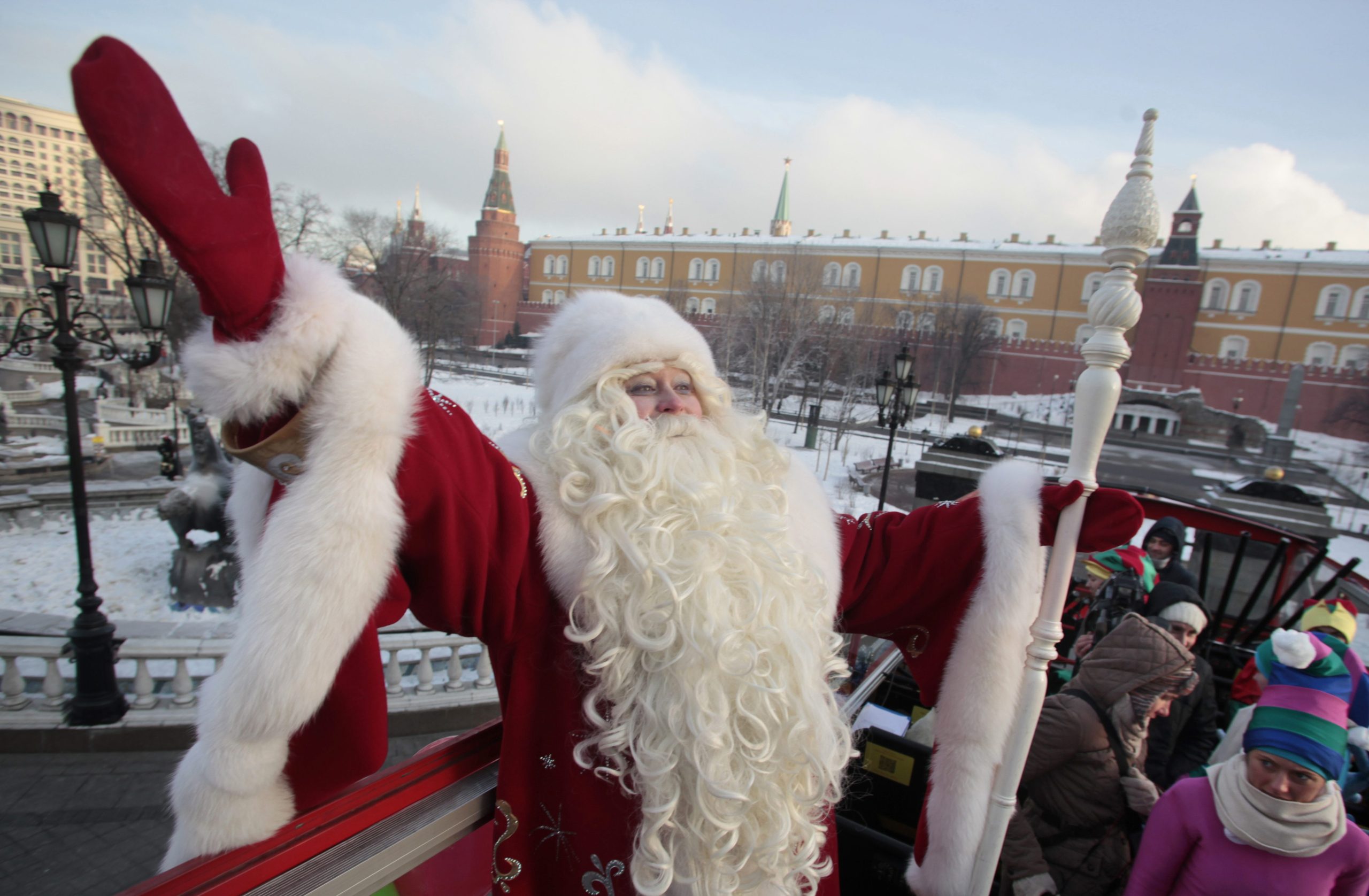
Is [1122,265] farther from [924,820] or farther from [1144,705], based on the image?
[1144,705]

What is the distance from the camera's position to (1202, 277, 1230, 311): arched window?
120 feet

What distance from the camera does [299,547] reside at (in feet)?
3.15

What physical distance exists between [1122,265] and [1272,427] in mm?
43116

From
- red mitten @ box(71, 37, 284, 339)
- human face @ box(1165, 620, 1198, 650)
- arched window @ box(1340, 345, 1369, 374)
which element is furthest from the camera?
arched window @ box(1340, 345, 1369, 374)

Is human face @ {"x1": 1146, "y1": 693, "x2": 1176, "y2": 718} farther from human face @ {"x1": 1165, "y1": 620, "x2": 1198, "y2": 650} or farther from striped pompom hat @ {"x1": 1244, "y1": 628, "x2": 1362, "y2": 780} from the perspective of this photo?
human face @ {"x1": 1165, "y1": 620, "x2": 1198, "y2": 650}

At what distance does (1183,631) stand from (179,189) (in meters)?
3.99

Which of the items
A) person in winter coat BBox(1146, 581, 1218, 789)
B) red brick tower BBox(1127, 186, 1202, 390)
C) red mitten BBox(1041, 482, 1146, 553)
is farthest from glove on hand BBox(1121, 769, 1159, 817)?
red brick tower BBox(1127, 186, 1202, 390)

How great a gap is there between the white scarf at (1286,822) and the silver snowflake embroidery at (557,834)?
1850 mm

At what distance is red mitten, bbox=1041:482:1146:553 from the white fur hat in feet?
3.14

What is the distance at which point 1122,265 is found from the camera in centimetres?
139

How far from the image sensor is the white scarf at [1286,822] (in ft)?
5.54

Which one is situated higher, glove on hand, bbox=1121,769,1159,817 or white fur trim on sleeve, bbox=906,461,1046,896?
white fur trim on sleeve, bbox=906,461,1046,896

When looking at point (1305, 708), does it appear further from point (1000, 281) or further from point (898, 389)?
point (1000, 281)

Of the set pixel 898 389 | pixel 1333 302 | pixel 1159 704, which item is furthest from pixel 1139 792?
pixel 1333 302
